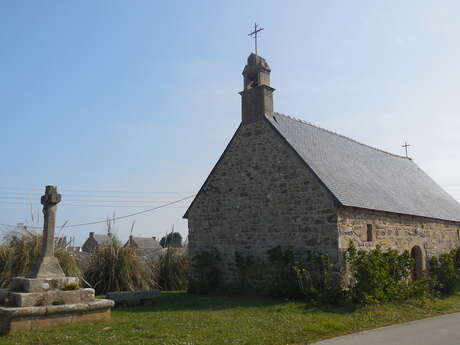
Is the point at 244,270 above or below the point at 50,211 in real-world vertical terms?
below

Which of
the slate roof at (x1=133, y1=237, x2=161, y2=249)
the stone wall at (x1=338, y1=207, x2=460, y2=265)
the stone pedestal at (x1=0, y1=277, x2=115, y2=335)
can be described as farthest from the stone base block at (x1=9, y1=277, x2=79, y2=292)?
the slate roof at (x1=133, y1=237, x2=161, y2=249)

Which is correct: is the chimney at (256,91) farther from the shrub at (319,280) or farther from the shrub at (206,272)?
the shrub at (319,280)

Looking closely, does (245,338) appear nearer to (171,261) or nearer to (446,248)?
(171,261)

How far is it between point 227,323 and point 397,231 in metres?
8.64

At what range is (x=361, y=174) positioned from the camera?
16031 mm

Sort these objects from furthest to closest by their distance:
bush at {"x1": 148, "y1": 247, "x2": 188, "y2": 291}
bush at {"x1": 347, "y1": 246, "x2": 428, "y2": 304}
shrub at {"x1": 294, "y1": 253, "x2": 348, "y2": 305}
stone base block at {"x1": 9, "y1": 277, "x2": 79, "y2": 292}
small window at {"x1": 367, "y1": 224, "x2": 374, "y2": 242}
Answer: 1. bush at {"x1": 148, "y1": 247, "x2": 188, "y2": 291}
2. small window at {"x1": 367, "y1": 224, "x2": 374, "y2": 242}
3. shrub at {"x1": 294, "y1": 253, "x2": 348, "y2": 305}
4. bush at {"x1": 347, "y1": 246, "x2": 428, "y2": 304}
5. stone base block at {"x1": 9, "y1": 277, "x2": 79, "y2": 292}

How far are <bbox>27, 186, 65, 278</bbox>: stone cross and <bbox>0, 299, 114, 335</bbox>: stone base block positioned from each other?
84 cm

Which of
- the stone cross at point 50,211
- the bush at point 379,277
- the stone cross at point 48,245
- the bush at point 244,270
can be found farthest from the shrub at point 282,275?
the stone cross at point 50,211

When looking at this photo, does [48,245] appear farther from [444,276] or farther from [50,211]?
[444,276]

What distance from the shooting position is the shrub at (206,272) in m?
14.8

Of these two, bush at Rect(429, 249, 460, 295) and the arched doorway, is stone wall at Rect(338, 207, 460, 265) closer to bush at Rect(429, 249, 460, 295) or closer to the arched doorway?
the arched doorway

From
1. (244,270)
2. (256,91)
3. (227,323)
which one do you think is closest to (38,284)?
(227,323)

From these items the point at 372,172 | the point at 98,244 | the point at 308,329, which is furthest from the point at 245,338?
the point at 372,172

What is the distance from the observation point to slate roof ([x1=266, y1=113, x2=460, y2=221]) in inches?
543
